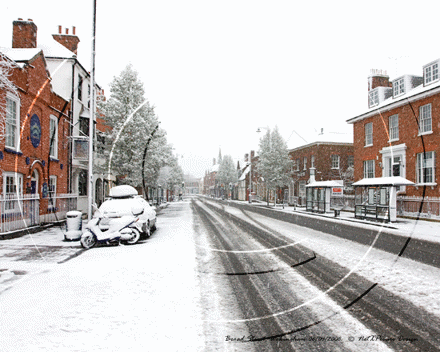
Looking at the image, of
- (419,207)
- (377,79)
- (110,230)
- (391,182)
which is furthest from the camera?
(377,79)

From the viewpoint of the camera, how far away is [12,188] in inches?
512

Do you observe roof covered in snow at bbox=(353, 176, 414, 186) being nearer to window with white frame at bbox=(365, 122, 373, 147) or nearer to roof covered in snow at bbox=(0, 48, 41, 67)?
window with white frame at bbox=(365, 122, 373, 147)

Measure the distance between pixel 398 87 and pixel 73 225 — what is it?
83.0 ft

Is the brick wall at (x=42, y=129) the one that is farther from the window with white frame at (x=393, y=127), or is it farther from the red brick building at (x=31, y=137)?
the window with white frame at (x=393, y=127)

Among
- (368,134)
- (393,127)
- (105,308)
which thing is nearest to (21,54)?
(105,308)

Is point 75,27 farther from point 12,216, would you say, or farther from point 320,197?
point 320,197

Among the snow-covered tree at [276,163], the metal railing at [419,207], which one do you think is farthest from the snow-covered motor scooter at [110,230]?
the snow-covered tree at [276,163]

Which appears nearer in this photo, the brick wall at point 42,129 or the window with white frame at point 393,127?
the brick wall at point 42,129

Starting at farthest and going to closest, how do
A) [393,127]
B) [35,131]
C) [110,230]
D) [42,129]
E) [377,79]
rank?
[377,79]
[393,127]
[42,129]
[35,131]
[110,230]

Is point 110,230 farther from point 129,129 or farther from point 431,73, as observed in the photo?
point 431,73

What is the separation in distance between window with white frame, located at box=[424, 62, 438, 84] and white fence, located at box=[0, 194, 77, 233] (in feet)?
80.6

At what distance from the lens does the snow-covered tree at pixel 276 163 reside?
38844 millimetres

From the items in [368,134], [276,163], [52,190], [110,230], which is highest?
[368,134]

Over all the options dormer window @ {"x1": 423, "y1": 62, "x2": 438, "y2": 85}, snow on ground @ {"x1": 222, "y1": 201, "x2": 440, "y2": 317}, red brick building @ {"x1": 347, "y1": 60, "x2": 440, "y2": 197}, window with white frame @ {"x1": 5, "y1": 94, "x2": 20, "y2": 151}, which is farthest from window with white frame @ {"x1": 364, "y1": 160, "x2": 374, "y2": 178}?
window with white frame @ {"x1": 5, "y1": 94, "x2": 20, "y2": 151}
